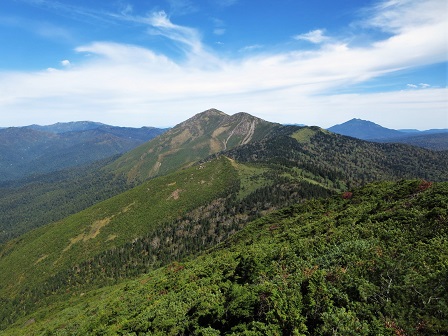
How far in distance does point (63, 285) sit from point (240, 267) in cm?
19810

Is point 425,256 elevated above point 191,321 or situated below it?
above

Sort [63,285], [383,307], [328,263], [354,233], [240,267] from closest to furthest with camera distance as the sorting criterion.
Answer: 1. [383,307]
2. [328,263]
3. [354,233]
4. [240,267]
5. [63,285]

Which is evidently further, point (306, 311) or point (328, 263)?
point (328, 263)

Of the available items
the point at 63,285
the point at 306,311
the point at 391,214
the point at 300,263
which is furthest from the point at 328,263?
the point at 63,285

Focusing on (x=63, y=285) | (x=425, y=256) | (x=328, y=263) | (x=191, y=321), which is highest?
(x=425, y=256)

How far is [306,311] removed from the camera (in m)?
34.5

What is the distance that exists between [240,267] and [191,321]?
1940 cm

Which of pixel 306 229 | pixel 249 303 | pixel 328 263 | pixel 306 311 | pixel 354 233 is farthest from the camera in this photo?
pixel 306 229

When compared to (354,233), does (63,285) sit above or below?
below

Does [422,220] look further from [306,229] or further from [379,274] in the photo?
[306,229]

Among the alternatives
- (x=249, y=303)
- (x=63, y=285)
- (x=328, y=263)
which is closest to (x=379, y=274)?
(x=328, y=263)

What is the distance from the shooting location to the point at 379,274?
36.0 m

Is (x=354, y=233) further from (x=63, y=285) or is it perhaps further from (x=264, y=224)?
(x=63, y=285)

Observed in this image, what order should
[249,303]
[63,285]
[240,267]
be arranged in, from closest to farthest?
[249,303], [240,267], [63,285]
